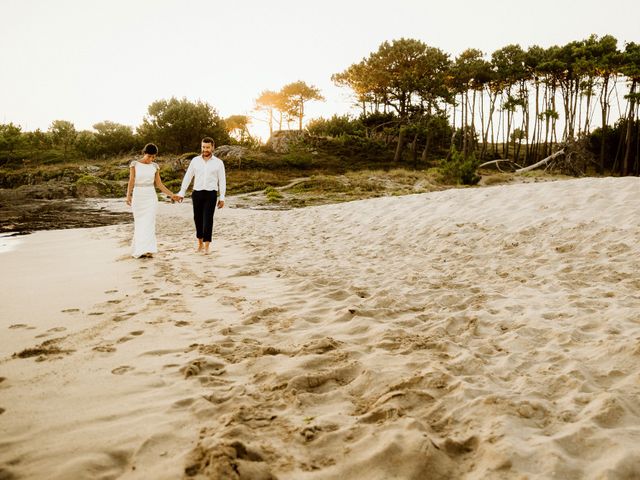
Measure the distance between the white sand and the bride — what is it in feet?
2.26

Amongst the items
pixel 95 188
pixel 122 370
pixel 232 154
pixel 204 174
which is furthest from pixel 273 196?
A: pixel 122 370

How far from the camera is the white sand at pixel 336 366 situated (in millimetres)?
1641

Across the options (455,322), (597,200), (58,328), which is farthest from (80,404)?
(597,200)

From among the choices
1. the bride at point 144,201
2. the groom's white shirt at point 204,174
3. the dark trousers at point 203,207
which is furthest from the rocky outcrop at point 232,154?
the bride at point 144,201

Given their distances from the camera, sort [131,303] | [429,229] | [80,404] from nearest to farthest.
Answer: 1. [80,404]
2. [131,303]
3. [429,229]

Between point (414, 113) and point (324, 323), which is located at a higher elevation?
point (414, 113)

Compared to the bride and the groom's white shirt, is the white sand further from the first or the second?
the groom's white shirt

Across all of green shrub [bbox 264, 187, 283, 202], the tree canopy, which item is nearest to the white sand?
green shrub [bbox 264, 187, 283, 202]

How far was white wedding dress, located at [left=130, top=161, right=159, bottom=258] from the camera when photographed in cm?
624

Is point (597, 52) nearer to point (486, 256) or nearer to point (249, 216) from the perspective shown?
point (249, 216)

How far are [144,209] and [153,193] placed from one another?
0.30 meters

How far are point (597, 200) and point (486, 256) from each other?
2812 millimetres

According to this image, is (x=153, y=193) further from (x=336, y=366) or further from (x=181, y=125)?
(x=181, y=125)

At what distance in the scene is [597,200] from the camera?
6.66 meters
